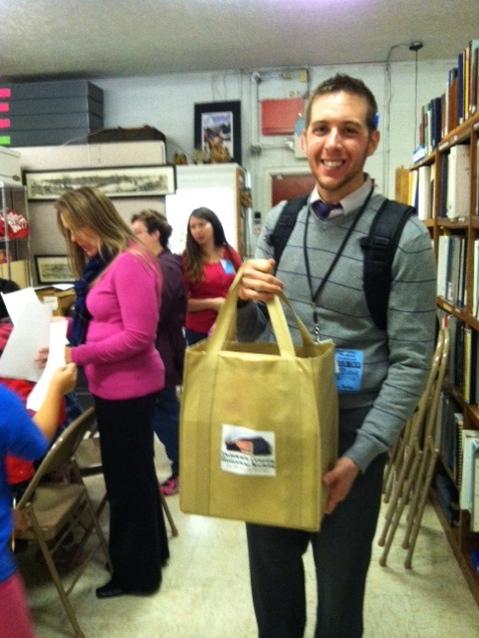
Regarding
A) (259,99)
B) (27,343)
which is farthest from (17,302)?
(259,99)

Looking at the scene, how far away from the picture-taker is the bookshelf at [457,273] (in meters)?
2.09

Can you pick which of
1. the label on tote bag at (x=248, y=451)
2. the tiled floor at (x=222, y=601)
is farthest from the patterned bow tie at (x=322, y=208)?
the tiled floor at (x=222, y=601)

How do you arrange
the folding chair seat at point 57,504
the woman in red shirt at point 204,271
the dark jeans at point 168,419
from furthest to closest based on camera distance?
the woman in red shirt at point 204,271, the dark jeans at point 168,419, the folding chair seat at point 57,504

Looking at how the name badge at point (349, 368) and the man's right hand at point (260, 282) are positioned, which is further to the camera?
the name badge at point (349, 368)

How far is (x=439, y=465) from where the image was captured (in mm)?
2881

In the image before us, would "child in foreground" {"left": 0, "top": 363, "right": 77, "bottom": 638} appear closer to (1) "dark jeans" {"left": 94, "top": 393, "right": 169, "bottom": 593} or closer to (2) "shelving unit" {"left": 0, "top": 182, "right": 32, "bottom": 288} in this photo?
(1) "dark jeans" {"left": 94, "top": 393, "right": 169, "bottom": 593}

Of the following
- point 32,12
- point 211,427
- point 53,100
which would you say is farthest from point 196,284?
point 53,100

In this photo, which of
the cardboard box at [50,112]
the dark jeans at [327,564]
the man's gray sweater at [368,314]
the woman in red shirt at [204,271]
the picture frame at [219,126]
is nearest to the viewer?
the man's gray sweater at [368,314]

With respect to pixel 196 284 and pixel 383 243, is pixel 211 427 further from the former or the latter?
pixel 196 284

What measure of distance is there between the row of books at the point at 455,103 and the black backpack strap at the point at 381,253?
122 centimetres

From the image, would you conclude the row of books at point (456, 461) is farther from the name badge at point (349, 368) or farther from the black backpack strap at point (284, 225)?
the black backpack strap at point (284, 225)

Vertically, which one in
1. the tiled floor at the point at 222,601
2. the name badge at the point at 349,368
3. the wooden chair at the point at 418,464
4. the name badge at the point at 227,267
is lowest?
the tiled floor at the point at 222,601

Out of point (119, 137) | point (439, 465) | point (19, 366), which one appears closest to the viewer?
point (19, 366)

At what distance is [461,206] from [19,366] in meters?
1.85
